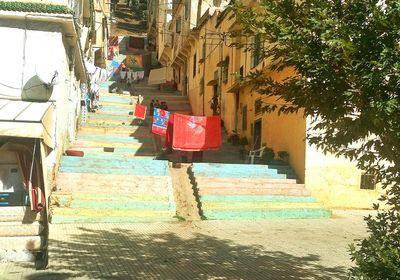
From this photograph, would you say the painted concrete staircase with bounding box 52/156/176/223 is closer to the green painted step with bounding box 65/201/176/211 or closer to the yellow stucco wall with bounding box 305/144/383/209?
the green painted step with bounding box 65/201/176/211

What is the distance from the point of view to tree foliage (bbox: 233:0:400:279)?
11.0 feet

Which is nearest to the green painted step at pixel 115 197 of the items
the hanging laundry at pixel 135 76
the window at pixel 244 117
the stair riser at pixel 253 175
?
the stair riser at pixel 253 175

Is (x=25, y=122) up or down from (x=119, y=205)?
up

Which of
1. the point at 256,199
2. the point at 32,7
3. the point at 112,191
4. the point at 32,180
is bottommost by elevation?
the point at 256,199

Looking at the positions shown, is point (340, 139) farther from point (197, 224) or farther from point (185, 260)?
point (197, 224)

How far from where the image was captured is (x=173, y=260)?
25.1 ft

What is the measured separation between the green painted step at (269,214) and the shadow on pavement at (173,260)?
2353 millimetres

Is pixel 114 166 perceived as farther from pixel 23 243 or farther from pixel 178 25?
pixel 178 25

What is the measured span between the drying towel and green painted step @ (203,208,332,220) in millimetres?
5068

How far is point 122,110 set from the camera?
2531cm

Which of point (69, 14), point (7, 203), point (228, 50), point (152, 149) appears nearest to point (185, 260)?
point (7, 203)

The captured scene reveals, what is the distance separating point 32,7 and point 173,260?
6.29m

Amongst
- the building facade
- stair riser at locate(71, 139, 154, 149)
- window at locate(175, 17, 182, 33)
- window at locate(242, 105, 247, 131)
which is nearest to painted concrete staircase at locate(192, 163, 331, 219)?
the building facade

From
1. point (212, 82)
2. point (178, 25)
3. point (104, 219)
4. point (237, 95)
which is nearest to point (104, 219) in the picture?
point (104, 219)
